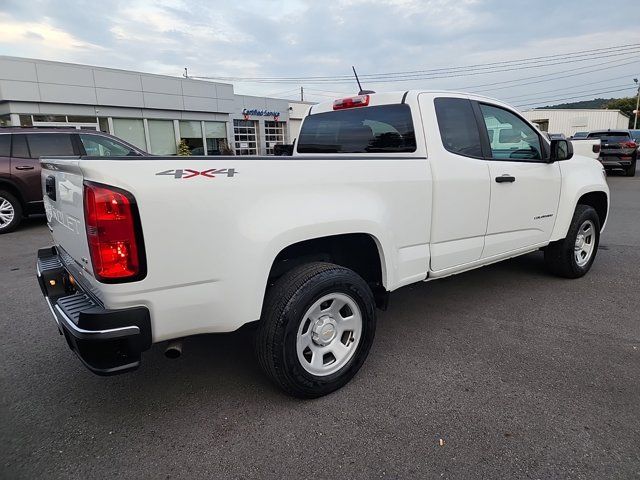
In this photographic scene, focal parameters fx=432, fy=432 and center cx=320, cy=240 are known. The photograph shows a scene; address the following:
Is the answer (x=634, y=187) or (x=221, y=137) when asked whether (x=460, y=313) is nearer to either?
(x=634, y=187)

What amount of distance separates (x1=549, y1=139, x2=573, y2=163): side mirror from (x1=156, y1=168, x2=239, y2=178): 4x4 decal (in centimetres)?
328

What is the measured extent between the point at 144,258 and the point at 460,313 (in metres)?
2.92

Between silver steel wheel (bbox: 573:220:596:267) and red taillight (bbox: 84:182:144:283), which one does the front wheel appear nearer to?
silver steel wheel (bbox: 573:220:596:267)

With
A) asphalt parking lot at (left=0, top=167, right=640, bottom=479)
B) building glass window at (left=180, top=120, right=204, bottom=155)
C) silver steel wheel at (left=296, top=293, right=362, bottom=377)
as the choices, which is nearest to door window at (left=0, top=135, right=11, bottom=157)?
asphalt parking lot at (left=0, top=167, right=640, bottom=479)

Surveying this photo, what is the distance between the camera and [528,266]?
17.7 feet

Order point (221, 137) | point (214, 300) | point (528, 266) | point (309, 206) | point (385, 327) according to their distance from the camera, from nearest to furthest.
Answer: point (214, 300)
point (309, 206)
point (385, 327)
point (528, 266)
point (221, 137)

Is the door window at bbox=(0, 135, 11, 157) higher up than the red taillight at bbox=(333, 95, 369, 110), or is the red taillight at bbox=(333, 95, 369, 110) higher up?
the red taillight at bbox=(333, 95, 369, 110)

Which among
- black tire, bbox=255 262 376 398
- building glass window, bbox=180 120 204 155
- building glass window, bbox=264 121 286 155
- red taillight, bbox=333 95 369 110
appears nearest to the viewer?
black tire, bbox=255 262 376 398

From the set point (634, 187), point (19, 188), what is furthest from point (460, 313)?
point (634, 187)

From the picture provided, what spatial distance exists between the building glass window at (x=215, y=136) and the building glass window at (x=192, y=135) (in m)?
0.44

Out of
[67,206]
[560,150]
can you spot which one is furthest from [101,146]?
[560,150]

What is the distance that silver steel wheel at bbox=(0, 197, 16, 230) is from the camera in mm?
7820

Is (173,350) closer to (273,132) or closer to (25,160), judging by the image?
(25,160)

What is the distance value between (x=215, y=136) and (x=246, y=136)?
18.6 ft
